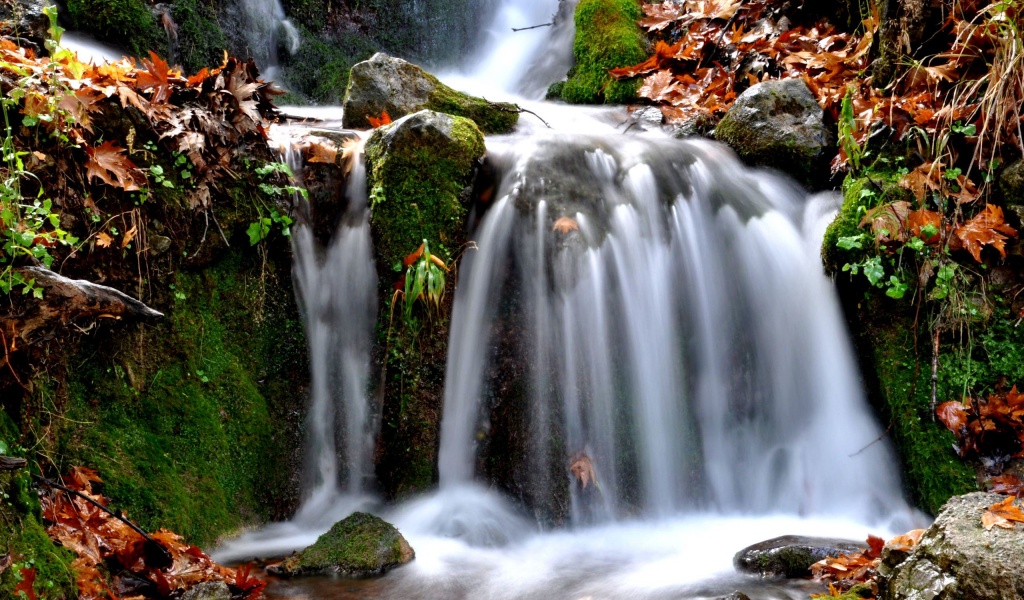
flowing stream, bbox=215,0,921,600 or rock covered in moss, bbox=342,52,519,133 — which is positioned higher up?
rock covered in moss, bbox=342,52,519,133

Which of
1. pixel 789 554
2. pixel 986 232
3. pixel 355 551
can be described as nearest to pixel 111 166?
pixel 355 551

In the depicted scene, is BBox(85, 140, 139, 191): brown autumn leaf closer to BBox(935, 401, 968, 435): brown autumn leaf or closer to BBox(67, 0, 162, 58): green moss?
BBox(67, 0, 162, 58): green moss

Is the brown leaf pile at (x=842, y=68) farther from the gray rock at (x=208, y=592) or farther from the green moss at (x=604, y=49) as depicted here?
the gray rock at (x=208, y=592)

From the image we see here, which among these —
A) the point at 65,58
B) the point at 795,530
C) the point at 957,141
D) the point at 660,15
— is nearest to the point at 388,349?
the point at 65,58

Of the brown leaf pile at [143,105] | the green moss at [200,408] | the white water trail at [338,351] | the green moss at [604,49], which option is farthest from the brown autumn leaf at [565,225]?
the green moss at [604,49]

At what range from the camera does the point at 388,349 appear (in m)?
4.56

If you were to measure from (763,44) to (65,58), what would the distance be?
604 centimetres

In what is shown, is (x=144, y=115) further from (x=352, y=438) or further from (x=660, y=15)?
(x=660, y=15)

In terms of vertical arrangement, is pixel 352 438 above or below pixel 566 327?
below

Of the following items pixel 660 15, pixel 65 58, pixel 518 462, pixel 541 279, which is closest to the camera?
pixel 65 58

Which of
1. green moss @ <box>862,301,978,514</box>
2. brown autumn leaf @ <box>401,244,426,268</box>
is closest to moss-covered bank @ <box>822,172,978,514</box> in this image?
green moss @ <box>862,301,978,514</box>

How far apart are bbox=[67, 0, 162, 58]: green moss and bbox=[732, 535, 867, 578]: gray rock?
7144mm

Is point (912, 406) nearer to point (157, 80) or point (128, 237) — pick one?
point (128, 237)

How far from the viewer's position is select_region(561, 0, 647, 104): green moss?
8148 millimetres
